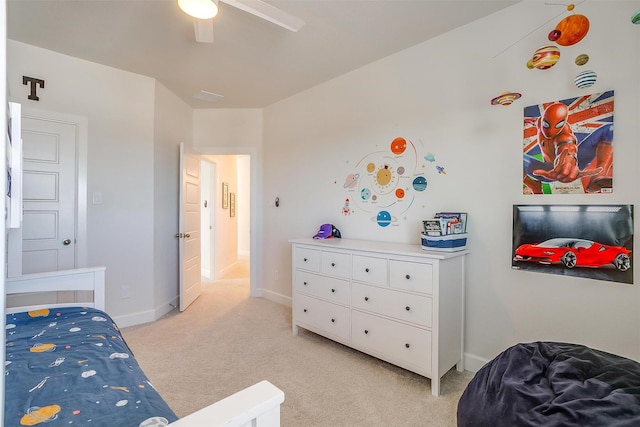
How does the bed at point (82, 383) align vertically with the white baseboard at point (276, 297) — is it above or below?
above

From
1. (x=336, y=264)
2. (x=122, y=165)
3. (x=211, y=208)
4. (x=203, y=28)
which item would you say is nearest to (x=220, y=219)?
(x=211, y=208)

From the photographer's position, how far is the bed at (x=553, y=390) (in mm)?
965

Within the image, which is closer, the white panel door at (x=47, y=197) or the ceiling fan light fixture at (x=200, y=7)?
the ceiling fan light fixture at (x=200, y=7)

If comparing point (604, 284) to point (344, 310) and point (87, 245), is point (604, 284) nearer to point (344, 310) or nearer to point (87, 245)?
point (344, 310)

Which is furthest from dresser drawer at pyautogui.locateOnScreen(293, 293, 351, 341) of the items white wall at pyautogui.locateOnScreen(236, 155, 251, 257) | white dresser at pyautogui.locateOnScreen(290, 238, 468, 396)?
white wall at pyautogui.locateOnScreen(236, 155, 251, 257)

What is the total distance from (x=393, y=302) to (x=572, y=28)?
75.4 inches

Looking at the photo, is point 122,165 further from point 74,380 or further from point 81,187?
point 74,380

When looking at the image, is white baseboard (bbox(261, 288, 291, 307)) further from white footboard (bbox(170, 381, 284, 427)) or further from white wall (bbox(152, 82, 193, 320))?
white footboard (bbox(170, 381, 284, 427))

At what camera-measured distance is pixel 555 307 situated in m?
1.97

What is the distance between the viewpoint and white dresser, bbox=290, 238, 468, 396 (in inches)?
79.9

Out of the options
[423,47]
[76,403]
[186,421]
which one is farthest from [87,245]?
[423,47]

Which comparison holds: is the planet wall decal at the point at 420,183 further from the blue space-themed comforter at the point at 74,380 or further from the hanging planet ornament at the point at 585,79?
the blue space-themed comforter at the point at 74,380

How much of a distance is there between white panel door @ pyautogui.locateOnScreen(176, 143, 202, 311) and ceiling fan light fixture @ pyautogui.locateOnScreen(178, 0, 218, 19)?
7.35 feet

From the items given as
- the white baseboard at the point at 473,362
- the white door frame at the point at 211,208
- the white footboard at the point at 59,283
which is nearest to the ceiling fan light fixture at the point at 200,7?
the white footboard at the point at 59,283
